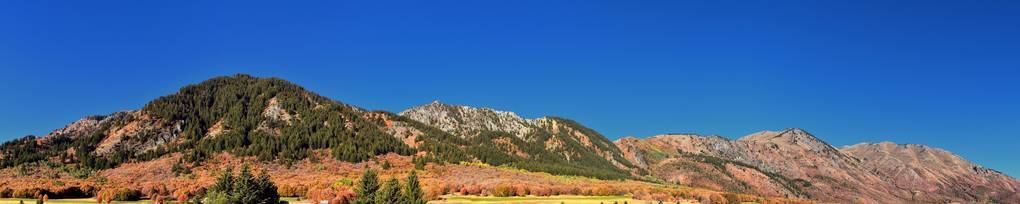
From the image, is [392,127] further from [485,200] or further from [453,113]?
[485,200]

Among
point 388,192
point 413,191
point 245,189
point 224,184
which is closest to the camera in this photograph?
point 388,192

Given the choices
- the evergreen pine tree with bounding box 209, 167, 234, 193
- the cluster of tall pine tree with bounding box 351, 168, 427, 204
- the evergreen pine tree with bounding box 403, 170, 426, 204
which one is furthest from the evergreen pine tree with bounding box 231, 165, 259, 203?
the evergreen pine tree with bounding box 403, 170, 426, 204

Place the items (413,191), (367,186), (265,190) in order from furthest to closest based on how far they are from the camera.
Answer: (265,190) → (367,186) → (413,191)

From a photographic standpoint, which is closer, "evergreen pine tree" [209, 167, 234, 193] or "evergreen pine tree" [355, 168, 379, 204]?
"evergreen pine tree" [209, 167, 234, 193]

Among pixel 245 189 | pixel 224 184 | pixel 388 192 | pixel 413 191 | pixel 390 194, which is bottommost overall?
pixel 390 194

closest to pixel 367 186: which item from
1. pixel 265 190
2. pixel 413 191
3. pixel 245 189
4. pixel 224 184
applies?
pixel 413 191

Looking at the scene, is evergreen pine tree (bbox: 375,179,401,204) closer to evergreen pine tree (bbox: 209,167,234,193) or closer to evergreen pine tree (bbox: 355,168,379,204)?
evergreen pine tree (bbox: 355,168,379,204)

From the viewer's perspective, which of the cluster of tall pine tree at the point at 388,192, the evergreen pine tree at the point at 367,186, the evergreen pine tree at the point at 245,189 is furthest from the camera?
the evergreen pine tree at the point at 367,186

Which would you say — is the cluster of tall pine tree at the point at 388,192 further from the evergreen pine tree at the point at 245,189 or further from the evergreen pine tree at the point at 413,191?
the evergreen pine tree at the point at 245,189

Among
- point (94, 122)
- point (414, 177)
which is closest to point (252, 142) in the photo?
point (94, 122)

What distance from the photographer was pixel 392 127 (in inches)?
6088

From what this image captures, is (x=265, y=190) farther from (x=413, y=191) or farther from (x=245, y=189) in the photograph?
(x=413, y=191)

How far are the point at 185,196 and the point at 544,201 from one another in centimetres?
3611

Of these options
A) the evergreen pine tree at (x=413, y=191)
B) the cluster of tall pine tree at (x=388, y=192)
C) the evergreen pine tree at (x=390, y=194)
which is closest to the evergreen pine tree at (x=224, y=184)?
the cluster of tall pine tree at (x=388, y=192)
